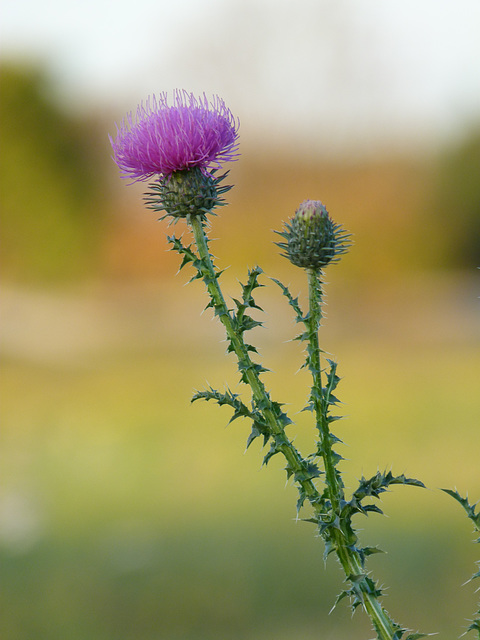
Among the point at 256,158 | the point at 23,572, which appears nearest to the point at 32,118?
the point at 256,158

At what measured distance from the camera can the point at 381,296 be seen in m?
17.8

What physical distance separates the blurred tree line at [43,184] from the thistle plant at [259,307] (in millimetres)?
19055

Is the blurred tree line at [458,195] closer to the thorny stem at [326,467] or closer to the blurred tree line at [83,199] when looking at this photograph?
the blurred tree line at [83,199]

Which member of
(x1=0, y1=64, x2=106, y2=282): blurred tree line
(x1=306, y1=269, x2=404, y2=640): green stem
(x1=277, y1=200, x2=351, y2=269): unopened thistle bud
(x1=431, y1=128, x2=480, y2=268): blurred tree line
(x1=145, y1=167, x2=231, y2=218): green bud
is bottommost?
(x1=306, y1=269, x2=404, y2=640): green stem

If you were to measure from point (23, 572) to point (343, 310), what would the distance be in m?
11.6

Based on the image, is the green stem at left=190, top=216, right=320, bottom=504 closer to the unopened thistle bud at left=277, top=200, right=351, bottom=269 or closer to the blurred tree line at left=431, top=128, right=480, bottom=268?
the unopened thistle bud at left=277, top=200, right=351, bottom=269

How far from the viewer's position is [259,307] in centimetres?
171

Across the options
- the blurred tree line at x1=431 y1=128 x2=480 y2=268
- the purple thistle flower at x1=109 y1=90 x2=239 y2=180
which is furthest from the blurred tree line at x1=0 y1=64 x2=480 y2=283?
the purple thistle flower at x1=109 y1=90 x2=239 y2=180

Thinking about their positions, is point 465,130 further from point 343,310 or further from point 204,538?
point 204,538

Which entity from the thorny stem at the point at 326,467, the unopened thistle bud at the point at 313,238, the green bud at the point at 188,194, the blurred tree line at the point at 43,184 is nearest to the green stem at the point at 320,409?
the thorny stem at the point at 326,467

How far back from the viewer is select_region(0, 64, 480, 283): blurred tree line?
18.8m

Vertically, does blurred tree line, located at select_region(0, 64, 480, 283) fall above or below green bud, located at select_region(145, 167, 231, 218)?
above

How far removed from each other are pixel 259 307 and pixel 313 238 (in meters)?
0.27

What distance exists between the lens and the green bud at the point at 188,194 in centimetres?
192
